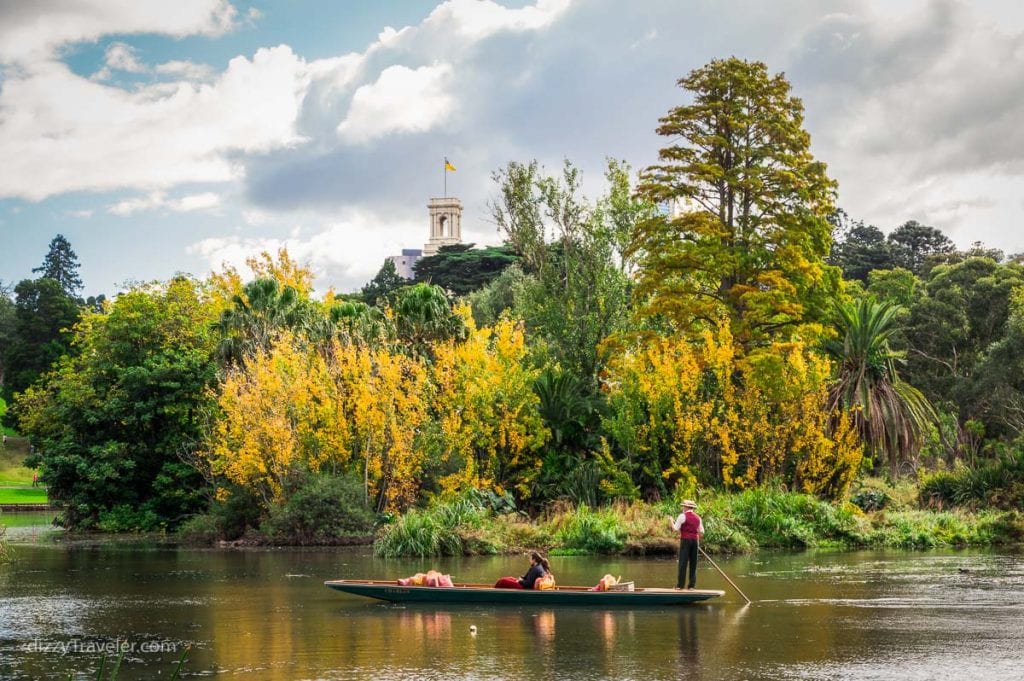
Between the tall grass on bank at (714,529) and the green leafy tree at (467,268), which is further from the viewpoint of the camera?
the green leafy tree at (467,268)

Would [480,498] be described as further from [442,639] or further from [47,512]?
[47,512]

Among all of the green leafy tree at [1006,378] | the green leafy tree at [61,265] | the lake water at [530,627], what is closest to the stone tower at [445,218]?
the green leafy tree at [61,265]

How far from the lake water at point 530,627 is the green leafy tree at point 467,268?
65317 mm

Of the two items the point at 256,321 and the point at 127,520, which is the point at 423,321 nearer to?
the point at 256,321

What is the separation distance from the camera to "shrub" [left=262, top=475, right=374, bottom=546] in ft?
116

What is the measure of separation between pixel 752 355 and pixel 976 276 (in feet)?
102

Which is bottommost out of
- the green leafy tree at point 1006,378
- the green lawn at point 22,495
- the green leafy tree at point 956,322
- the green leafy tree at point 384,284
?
the green lawn at point 22,495

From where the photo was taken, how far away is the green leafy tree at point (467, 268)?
92750 millimetres

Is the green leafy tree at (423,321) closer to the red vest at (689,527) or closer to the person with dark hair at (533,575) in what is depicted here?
the red vest at (689,527)

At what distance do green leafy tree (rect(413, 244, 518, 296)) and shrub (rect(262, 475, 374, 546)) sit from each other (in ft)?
183

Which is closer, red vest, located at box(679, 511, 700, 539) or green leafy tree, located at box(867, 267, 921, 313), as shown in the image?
red vest, located at box(679, 511, 700, 539)

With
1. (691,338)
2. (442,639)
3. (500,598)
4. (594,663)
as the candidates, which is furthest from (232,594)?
(691,338)

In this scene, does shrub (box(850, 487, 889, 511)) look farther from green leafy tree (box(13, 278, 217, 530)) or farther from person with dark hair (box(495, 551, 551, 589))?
green leafy tree (box(13, 278, 217, 530))

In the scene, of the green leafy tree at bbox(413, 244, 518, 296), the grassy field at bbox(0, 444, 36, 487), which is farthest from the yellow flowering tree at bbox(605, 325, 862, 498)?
the green leafy tree at bbox(413, 244, 518, 296)
